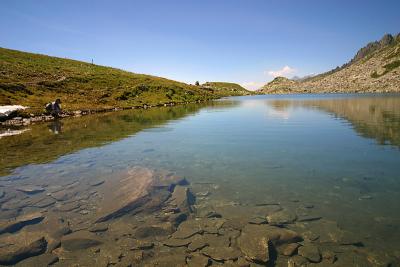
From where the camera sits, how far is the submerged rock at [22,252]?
30.8 feet

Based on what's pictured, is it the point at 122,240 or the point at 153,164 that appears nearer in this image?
the point at 122,240

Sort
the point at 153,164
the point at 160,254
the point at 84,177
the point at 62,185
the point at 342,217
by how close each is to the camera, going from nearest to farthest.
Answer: the point at 160,254 < the point at 342,217 < the point at 62,185 < the point at 84,177 < the point at 153,164

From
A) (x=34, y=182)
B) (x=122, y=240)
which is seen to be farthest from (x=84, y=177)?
(x=122, y=240)

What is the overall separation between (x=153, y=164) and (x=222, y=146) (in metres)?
8.26

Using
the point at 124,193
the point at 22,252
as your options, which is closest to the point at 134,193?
the point at 124,193

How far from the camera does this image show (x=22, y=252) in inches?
384

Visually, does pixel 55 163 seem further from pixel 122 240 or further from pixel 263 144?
pixel 263 144

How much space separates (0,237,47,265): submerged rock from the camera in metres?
9.40

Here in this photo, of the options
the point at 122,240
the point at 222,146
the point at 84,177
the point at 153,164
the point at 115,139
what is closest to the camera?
the point at 122,240

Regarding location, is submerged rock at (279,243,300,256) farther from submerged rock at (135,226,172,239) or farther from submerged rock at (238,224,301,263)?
submerged rock at (135,226,172,239)

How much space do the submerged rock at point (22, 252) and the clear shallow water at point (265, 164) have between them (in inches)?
288

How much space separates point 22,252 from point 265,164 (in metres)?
14.9

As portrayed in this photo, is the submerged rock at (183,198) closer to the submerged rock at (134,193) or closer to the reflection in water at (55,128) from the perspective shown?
the submerged rock at (134,193)

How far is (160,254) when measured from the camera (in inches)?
380
